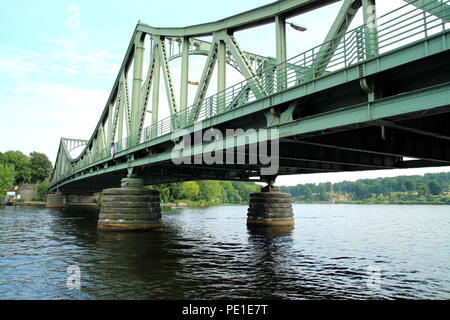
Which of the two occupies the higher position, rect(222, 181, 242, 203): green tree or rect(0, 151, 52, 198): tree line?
rect(0, 151, 52, 198): tree line

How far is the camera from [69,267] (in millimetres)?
15055

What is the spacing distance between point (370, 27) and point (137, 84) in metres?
27.6

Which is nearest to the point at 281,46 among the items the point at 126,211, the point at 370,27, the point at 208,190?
the point at 370,27

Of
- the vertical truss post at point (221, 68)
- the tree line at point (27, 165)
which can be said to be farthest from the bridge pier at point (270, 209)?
the tree line at point (27, 165)

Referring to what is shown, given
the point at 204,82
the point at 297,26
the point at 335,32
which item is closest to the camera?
the point at 335,32

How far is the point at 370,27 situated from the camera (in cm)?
1053

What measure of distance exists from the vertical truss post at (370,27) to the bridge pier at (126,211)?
22.3m

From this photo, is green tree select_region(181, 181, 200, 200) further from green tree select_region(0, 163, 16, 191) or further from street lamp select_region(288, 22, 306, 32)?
street lamp select_region(288, 22, 306, 32)

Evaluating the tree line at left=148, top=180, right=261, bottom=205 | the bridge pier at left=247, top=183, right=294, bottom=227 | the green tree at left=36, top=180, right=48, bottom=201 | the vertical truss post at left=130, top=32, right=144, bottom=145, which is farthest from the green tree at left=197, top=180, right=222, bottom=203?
the bridge pier at left=247, top=183, right=294, bottom=227

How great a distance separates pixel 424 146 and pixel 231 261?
10.1 meters

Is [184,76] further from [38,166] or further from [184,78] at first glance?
[38,166]

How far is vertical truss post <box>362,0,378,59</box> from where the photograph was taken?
10133mm

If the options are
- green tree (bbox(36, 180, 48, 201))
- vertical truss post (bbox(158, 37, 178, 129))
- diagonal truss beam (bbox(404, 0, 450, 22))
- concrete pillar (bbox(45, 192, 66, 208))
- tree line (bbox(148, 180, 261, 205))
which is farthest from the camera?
green tree (bbox(36, 180, 48, 201))

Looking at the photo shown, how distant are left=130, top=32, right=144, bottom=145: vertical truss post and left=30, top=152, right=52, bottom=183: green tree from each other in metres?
116
